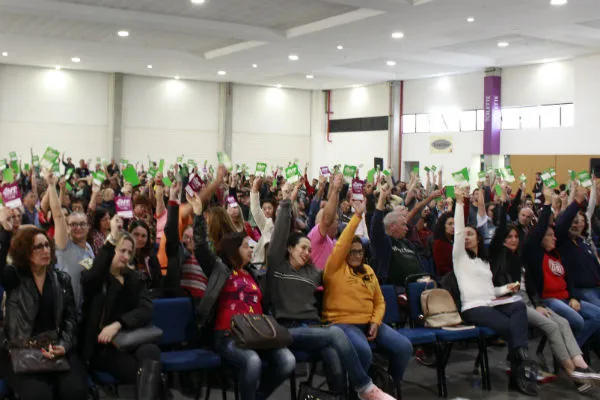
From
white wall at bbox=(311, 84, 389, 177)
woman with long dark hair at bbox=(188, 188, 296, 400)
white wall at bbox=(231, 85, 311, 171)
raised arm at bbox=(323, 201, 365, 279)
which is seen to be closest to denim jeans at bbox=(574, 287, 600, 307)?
raised arm at bbox=(323, 201, 365, 279)

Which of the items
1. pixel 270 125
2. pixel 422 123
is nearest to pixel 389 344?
pixel 422 123

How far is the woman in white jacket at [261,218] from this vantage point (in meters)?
6.70

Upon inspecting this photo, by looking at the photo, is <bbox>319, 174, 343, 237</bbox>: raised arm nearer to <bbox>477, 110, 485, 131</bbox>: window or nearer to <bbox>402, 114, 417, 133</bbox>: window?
<bbox>477, 110, 485, 131</bbox>: window

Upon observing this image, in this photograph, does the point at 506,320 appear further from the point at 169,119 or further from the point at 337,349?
the point at 169,119

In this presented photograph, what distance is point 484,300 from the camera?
5.76 metres

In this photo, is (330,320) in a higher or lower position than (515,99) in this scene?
lower

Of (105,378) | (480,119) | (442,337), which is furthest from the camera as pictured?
(480,119)

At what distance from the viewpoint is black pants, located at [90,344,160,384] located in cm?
411

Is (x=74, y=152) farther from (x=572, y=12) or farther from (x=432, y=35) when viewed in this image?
(x=572, y=12)

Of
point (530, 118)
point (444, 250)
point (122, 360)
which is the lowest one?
point (122, 360)

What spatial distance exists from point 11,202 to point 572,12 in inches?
472

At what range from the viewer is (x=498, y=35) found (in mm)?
15898

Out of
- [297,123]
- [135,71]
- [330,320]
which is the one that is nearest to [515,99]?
[297,123]

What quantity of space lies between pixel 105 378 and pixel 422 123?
21.2 m
